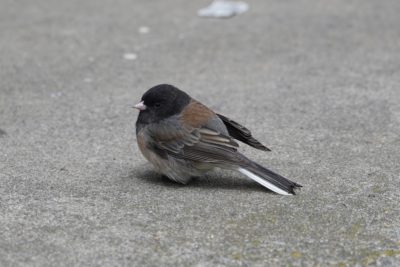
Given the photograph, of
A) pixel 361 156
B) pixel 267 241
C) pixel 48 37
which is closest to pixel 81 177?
pixel 267 241

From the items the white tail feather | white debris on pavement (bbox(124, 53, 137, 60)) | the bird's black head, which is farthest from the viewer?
white debris on pavement (bbox(124, 53, 137, 60))

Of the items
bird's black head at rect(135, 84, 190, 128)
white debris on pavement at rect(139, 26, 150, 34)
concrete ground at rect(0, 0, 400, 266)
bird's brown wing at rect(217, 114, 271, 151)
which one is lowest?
concrete ground at rect(0, 0, 400, 266)

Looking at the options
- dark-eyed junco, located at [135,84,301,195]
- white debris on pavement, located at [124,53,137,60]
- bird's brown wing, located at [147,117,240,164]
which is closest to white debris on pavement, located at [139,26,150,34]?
white debris on pavement, located at [124,53,137,60]

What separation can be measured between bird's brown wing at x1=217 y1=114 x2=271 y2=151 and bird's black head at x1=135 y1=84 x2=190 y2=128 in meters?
0.31

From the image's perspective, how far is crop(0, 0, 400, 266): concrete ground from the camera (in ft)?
11.7

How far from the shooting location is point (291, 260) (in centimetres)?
339

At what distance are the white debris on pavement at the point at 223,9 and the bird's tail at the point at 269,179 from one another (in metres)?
4.44

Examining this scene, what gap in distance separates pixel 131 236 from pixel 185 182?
0.88 metres

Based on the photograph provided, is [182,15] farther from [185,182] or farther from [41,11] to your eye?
[185,182]

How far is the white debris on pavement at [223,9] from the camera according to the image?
8414 millimetres

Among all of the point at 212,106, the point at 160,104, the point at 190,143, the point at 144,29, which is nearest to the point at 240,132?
the point at 190,143

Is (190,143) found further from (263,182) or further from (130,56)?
(130,56)

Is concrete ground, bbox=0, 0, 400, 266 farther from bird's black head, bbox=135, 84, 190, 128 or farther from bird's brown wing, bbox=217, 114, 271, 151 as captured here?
bird's black head, bbox=135, 84, 190, 128

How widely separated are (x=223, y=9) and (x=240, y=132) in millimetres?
4147
